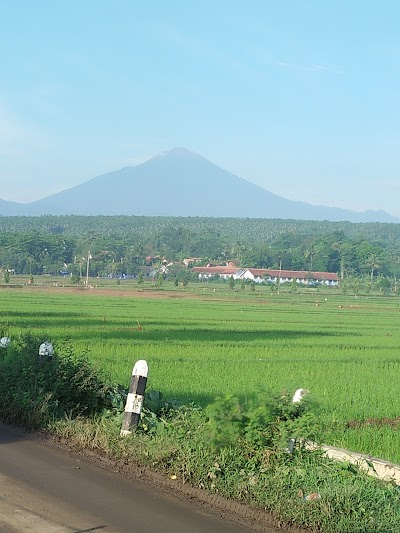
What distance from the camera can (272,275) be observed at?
124688 mm

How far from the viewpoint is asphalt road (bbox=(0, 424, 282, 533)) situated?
4.56 meters

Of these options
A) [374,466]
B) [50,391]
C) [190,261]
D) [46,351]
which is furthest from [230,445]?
[190,261]

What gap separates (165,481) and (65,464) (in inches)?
31.8

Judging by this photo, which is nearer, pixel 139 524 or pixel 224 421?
pixel 139 524

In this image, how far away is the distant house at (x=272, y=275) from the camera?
407 ft

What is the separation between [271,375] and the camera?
1588cm

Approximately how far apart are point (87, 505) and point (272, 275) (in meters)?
120

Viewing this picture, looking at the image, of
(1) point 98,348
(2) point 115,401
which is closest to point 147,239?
(1) point 98,348

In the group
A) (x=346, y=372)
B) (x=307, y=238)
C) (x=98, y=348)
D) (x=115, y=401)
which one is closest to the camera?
(x=115, y=401)

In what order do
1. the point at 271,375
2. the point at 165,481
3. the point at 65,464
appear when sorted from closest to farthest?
1. the point at 165,481
2. the point at 65,464
3. the point at 271,375

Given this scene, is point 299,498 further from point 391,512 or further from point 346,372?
point 346,372

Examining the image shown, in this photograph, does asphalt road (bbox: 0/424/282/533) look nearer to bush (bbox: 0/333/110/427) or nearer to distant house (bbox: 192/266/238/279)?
bush (bbox: 0/333/110/427)

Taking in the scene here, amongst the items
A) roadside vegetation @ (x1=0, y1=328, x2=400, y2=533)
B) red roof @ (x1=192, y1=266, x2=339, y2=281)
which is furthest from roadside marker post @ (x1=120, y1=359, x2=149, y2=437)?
red roof @ (x1=192, y1=266, x2=339, y2=281)

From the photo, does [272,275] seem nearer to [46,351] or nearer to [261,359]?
[261,359]
